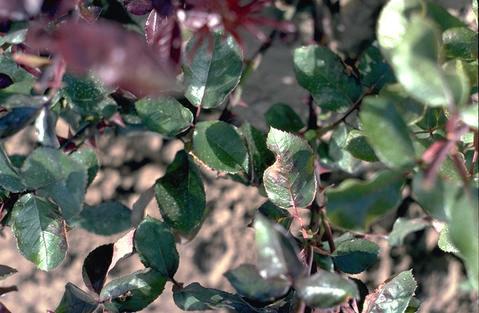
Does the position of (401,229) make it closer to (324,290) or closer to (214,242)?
(324,290)

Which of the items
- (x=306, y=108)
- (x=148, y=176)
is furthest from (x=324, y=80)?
(x=148, y=176)

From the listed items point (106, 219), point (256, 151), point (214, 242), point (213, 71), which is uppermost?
point (213, 71)

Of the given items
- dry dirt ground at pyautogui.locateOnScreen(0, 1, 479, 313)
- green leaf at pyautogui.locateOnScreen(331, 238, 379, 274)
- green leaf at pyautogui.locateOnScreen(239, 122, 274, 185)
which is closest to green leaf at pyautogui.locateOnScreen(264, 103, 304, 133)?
green leaf at pyautogui.locateOnScreen(239, 122, 274, 185)

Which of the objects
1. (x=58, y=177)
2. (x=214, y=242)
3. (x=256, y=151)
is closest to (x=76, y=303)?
(x=58, y=177)

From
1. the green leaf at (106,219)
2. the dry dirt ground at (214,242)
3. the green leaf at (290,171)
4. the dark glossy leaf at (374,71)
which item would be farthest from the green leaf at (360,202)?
A: the dry dirt ground at (214,242)

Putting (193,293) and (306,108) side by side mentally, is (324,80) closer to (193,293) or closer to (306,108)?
(193,293)

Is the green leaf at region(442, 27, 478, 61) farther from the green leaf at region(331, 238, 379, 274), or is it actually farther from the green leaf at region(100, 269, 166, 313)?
the green leaf at region(100, 269, 166, 313)
